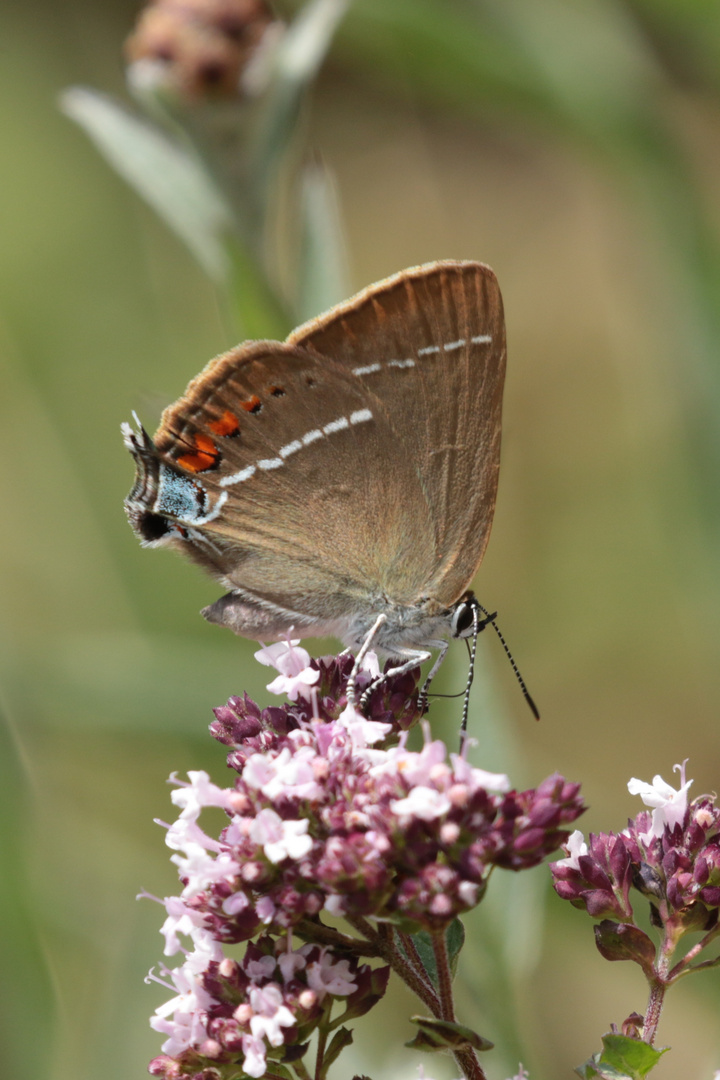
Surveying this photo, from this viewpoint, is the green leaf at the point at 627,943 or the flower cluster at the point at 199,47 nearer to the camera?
the green leaf at the point at 627,943

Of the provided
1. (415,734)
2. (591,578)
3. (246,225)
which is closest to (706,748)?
(591,578)

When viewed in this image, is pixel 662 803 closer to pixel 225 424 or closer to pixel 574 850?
pixel 574 850

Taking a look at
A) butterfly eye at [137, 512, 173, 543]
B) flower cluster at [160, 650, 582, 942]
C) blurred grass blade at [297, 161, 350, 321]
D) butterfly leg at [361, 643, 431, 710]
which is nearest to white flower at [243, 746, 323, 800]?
flower cluster at [160, 650, 582, 942]

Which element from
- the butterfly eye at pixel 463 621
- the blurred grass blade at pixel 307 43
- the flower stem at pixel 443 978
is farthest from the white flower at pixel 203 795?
the blurred grass blade at pixel 307 43

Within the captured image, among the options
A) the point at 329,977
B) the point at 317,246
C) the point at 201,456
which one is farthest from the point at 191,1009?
the point at 317,246

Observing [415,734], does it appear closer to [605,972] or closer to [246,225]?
[246,225]

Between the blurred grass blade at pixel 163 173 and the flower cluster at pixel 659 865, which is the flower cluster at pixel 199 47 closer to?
the blurred grass blade at pixel 163 173

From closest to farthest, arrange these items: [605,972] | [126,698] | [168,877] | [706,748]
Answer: [126,698] < [168,877] < [605,972] < [706,748]
